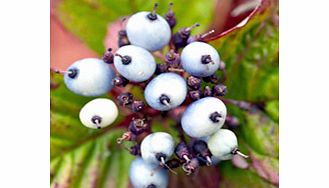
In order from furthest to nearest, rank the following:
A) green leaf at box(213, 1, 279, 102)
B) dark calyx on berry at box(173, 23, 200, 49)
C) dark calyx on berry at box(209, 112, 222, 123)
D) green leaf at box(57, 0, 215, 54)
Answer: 1. green leaf at box(57, 0, 215, 54)
2. green leaf at box(213, 1, 279, 102)
3. dark calyx on berry at box(173, 23, 200, 49)
4. dark calyx on berry at box(209, 112, 222, 123)

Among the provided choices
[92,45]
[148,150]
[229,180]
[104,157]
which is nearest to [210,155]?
[148,150]

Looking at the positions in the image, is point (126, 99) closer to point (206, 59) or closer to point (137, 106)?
point (137, 106)

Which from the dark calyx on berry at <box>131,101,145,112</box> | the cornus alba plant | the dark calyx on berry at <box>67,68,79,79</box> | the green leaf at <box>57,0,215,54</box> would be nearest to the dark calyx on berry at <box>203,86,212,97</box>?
the cornus alba plant

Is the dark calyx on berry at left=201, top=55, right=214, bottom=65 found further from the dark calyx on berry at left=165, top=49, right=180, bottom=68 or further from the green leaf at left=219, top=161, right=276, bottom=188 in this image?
the green leaf at left=219, top=161, right=276, bottom=188

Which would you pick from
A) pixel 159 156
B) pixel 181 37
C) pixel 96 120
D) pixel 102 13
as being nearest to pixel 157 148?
pixel 159 156

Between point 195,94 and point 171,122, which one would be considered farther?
point 171,122

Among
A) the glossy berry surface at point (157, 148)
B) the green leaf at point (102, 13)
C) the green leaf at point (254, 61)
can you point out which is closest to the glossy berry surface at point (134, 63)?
the glossy berry surface at point (157, 148)

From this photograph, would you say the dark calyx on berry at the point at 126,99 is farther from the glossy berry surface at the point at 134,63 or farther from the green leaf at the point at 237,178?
the green leaf at the point at 237,178
